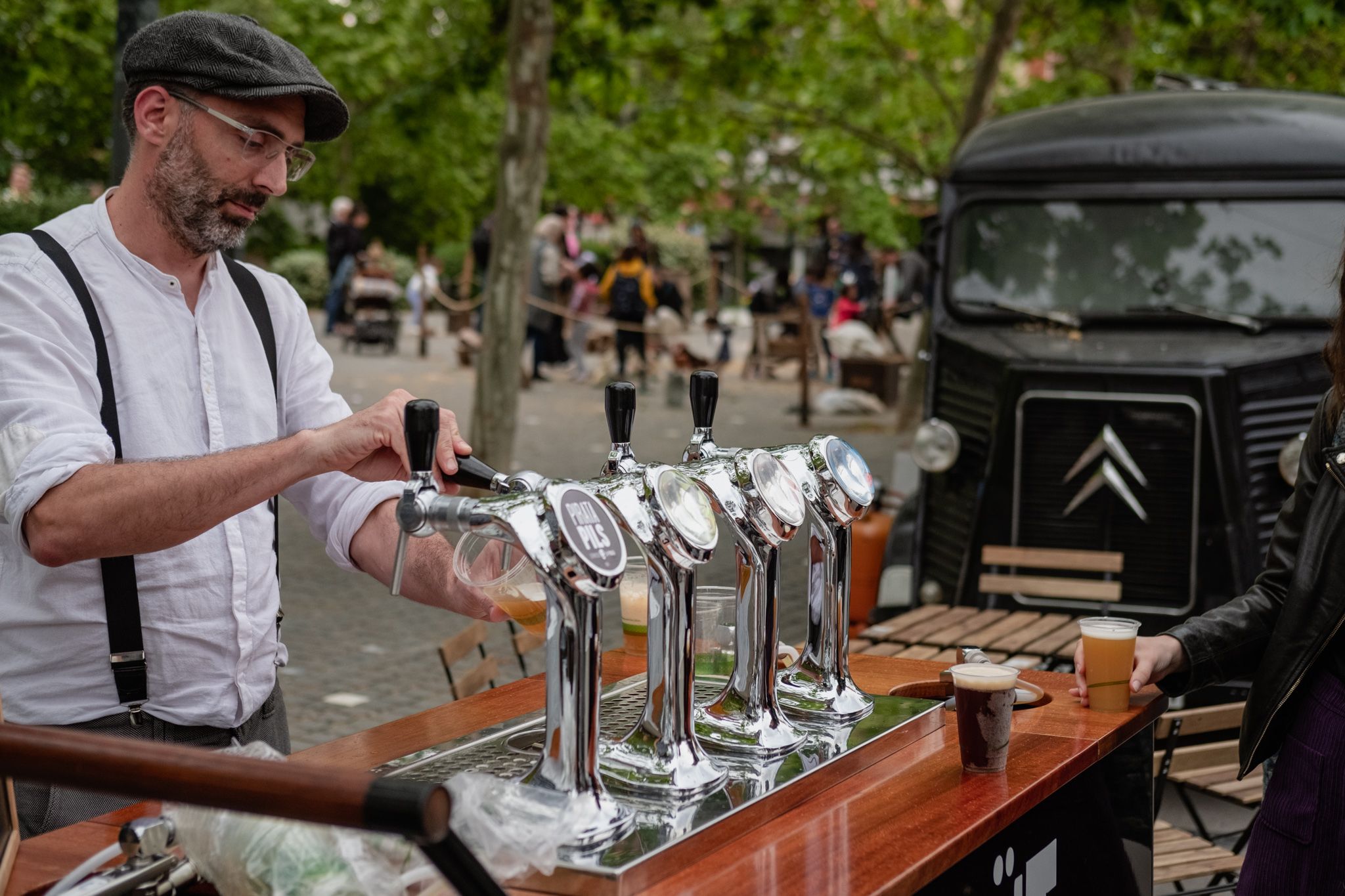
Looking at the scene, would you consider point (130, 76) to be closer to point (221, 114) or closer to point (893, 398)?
point (221, 114)

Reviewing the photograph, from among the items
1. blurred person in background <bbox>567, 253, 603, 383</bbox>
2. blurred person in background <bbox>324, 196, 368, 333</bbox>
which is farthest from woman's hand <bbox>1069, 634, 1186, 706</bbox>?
blurred person in background <bbox>324, 196, 368, 333</bbox>

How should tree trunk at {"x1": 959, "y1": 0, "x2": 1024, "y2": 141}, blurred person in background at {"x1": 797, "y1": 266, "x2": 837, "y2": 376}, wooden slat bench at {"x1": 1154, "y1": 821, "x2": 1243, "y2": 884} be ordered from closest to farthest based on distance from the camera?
wooden slat bench at {"x1": 1154, "y1": 821, "x2": 1243, "y2": 884}, tree trunk at {"x1": 959, "y1": 0, "x2": 1024, "y2": 141}, blurred person in background at {"x1": 797, "y1": 266, "x2": 837, "y2": 376}

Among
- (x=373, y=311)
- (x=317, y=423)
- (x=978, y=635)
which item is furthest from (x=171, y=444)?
(x=373, y=311)

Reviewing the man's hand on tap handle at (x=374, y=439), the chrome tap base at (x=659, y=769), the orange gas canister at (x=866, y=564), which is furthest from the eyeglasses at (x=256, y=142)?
the orange gas canister at (x=866, y=564)

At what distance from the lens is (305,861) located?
1.67m

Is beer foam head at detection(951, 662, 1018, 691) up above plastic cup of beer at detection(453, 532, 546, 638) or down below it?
below

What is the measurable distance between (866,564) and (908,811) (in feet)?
17.0

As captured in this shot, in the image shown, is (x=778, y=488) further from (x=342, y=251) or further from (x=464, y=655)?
(x=342, y=251)

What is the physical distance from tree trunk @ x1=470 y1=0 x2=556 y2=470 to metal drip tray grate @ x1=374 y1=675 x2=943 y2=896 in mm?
6998

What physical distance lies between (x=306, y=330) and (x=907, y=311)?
53.3 ft

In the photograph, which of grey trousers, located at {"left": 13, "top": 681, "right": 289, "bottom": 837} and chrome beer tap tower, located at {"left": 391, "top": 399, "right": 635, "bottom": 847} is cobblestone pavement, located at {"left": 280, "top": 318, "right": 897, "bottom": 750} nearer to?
grey trousers, located at {"left": 13, "top": 681, "right": 289, "bottom": 837}

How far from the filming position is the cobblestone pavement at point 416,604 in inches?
257

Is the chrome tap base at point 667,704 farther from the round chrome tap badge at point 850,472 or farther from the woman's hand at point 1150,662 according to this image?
the woman's hand at point 1150,662

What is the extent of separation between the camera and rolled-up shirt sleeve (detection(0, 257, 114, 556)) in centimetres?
224
